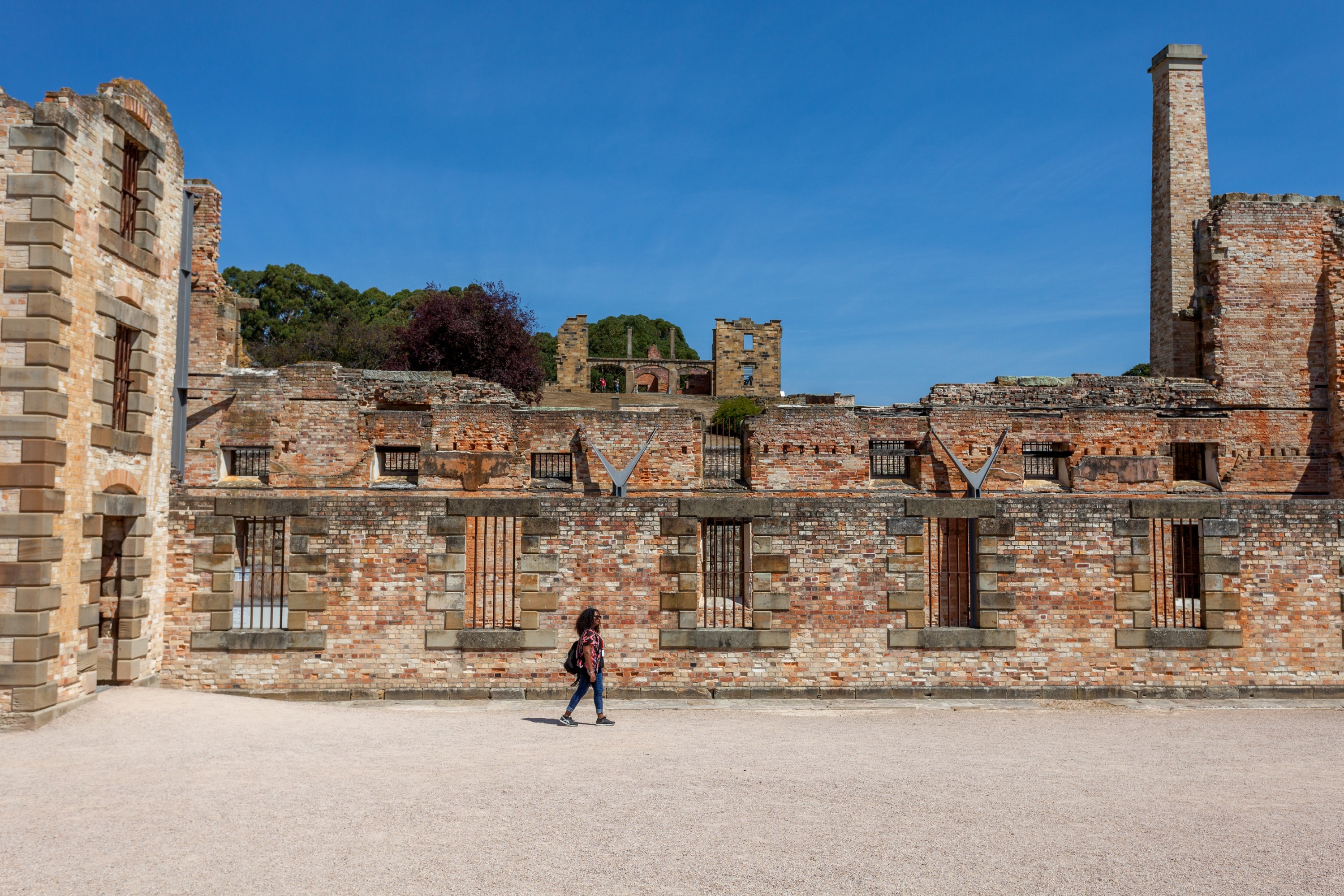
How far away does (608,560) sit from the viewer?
36.3 feet

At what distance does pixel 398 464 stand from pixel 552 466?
3.56 metres

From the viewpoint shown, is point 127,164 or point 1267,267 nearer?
point 127,164

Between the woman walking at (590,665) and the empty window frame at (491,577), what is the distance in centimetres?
132

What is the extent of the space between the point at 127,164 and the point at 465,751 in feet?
26.7

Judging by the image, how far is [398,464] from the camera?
67.8ft

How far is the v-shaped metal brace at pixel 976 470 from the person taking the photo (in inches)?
771

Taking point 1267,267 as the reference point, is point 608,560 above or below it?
below

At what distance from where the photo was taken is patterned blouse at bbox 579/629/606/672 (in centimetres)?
939

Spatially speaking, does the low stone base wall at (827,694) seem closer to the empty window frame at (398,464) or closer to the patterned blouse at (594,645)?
the patterned blouse at (594,645)

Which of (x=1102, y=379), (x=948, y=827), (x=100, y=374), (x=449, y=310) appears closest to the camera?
(x=948, y=827)

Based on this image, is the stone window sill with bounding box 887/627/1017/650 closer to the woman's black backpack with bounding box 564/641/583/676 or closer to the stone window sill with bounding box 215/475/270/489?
the woman's black backpack with bounding box 564/641/583/676

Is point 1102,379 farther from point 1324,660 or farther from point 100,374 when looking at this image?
point 100,374

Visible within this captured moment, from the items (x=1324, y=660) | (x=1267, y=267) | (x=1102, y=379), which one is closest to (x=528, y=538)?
(x=1324, y=660)

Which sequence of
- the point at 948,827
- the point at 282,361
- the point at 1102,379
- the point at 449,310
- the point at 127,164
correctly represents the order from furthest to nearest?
the point at 282,361, the point at 449,310, the point at 1102,379, the point at 127,164, the point at 948,827
